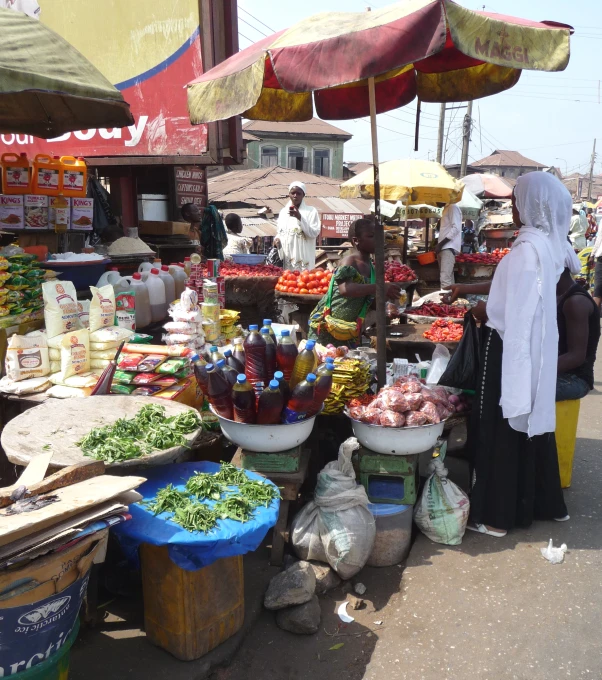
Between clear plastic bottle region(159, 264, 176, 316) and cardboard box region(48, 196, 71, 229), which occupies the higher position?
cardboard box region(48, 196, 71, 229)

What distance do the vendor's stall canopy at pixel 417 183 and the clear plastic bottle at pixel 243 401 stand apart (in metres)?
7.60

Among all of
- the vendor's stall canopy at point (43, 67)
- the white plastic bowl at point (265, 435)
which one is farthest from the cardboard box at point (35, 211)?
the white plastic bowl at point (265, 435)

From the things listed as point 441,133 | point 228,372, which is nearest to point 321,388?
point 228,372

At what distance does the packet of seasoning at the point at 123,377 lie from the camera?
3.61 meters

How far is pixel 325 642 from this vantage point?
2.83m

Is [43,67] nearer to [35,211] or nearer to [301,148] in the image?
[35,211]

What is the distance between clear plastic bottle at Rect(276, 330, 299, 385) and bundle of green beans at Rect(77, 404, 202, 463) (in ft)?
1.83

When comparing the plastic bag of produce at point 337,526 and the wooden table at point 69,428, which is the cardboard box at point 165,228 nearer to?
the wooden table at point 69,428

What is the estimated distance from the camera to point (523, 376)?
10.6 feet

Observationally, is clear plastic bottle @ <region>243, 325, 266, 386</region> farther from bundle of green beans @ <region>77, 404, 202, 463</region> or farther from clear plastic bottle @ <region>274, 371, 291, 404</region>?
bundle of green beans @ <region>77, 404, 202, 463</region>

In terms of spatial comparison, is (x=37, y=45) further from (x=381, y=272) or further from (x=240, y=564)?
(x=240, y=564)

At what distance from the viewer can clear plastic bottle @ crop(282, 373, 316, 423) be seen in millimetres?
3012

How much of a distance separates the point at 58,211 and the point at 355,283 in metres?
2.71

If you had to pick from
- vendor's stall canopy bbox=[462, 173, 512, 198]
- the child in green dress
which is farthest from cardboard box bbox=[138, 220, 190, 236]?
vendor's stall canopy bbox=[462, 173, 512, 198]
